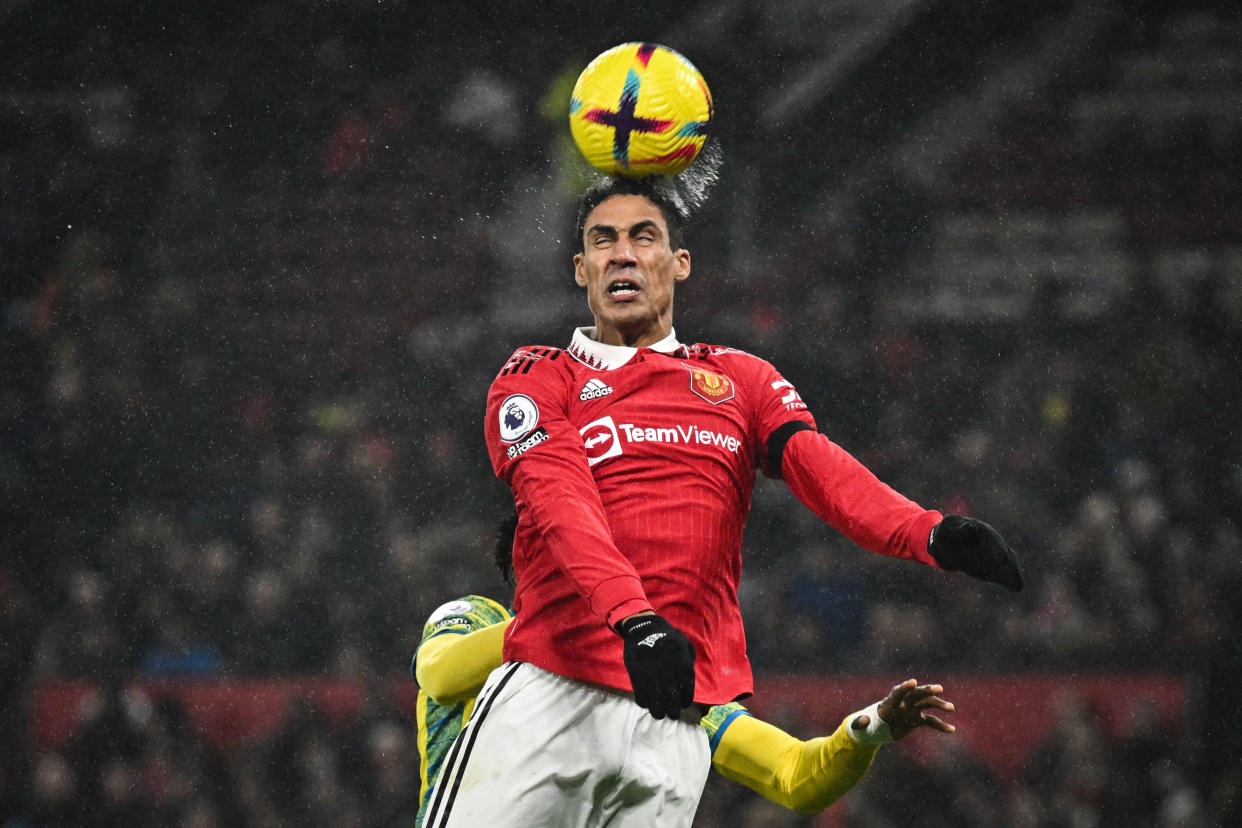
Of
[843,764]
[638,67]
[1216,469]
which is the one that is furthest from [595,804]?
[1216,469]

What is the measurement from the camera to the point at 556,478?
2.28 meters

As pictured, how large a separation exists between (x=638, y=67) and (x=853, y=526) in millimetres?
1029

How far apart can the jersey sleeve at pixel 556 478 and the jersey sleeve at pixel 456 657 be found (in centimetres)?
51

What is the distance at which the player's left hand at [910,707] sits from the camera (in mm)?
2324

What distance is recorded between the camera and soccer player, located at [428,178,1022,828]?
222cm

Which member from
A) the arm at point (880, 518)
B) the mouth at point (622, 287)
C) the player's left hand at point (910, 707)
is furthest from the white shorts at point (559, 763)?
the mouth at point (622, 287)

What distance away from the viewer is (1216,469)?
22.5 ft

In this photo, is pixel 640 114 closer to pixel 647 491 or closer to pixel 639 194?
pixel 639 194

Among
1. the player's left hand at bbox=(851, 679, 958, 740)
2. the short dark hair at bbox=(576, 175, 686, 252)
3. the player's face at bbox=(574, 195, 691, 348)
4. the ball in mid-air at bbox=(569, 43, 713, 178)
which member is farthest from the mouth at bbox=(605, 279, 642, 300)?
the player's left hand at bbox=(851, 679, 958, 740)

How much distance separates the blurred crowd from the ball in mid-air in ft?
13.3

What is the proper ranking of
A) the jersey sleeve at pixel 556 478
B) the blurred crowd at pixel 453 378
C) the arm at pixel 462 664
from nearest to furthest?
the jersey sleeve at pixel 556 478 → the arm at pixel 462 664 → the blurred crowd at pixel 453 378

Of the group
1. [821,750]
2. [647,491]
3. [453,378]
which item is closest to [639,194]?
[647,491]

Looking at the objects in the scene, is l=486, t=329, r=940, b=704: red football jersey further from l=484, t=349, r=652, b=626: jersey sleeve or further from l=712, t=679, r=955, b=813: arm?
l=712, t=679, r=955, b=813: arm

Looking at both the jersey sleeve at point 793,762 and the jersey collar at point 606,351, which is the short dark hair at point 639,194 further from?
the jersey sleeve at point 793,762
